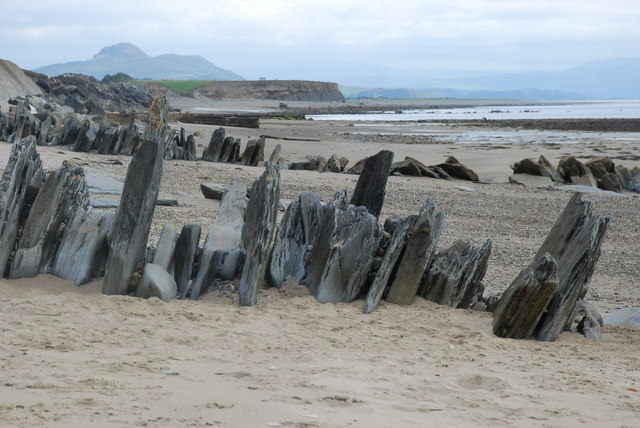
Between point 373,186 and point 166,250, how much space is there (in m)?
2.37

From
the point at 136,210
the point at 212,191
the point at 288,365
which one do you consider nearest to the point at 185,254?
the point at 136,210

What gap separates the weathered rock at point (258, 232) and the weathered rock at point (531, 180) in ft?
41.5

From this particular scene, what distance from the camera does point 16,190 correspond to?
20.7 ft

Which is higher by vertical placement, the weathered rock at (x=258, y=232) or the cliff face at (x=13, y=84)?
the cliff face at (x=13, y=84)

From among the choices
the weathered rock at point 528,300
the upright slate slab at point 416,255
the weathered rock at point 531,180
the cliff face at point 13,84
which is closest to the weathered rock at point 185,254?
the upright slate slab at point 416,255

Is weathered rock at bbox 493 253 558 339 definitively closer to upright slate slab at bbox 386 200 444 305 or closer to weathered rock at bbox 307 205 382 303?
upright slate slab at bbox 386 200 444 305

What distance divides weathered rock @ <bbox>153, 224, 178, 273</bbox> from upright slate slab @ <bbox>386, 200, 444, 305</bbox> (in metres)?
1.82

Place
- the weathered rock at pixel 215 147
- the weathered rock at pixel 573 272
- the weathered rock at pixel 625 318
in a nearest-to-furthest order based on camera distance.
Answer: the weathered rock at pixel 573 272 < the weathered rock at pixel 625 318 < the weathered rock at pixel 215 147

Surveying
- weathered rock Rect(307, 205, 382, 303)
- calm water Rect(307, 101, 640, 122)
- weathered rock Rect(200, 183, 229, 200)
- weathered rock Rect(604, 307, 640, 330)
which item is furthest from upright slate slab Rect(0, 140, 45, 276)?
calm water Rect(307, 101, 640, 122)

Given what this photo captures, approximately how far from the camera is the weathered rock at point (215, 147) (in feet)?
63.5

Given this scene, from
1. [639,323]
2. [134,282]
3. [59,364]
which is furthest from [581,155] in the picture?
[59,364]

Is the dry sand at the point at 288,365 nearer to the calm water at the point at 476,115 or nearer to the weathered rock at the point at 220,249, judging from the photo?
the weathered rock at the point at 220,249

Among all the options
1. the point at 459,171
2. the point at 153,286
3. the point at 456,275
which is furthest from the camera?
the point at 459,171

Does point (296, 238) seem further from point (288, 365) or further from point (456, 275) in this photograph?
point (288, 365)
